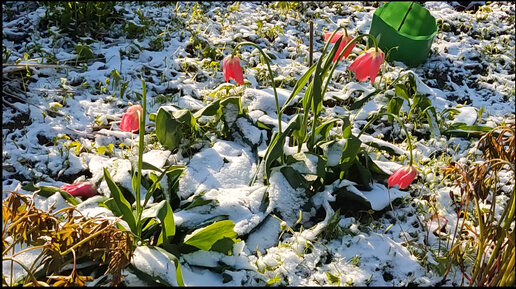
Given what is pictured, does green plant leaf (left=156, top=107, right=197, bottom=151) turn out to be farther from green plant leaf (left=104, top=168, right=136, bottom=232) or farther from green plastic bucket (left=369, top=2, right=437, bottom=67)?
green plastic bucket (left=369, top=2, right=437, bottom=67)

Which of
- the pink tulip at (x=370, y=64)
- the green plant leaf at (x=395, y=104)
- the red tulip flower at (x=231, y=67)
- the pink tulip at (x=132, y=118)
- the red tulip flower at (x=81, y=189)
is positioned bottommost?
the red tulip flower at (x=81, y=189)

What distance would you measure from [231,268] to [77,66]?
1.52m

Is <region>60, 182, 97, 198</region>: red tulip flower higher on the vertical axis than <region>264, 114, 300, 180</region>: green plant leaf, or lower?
lower

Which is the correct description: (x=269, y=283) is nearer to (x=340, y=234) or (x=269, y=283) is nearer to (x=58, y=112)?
(x=340, y=234)

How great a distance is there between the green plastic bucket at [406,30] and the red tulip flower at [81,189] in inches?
62.0

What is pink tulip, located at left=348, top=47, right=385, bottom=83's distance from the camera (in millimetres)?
1777

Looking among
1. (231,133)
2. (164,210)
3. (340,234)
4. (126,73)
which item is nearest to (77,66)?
(126,73)

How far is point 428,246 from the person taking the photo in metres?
1.89

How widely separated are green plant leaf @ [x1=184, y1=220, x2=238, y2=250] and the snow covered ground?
34 millimetres

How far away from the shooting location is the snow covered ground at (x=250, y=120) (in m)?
1.79

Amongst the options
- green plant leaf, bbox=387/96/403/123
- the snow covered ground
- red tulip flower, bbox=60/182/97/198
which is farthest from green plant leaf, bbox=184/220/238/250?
green plant leaf, bbox=387/96/403/123

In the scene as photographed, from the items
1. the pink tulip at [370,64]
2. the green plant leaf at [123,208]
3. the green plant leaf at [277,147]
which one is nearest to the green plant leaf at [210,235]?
the green plant leaf at [123,208]

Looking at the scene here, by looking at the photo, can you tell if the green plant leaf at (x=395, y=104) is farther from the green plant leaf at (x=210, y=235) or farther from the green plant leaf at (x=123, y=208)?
the green plant leaf at (x=123, y=208)

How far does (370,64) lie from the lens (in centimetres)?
178
